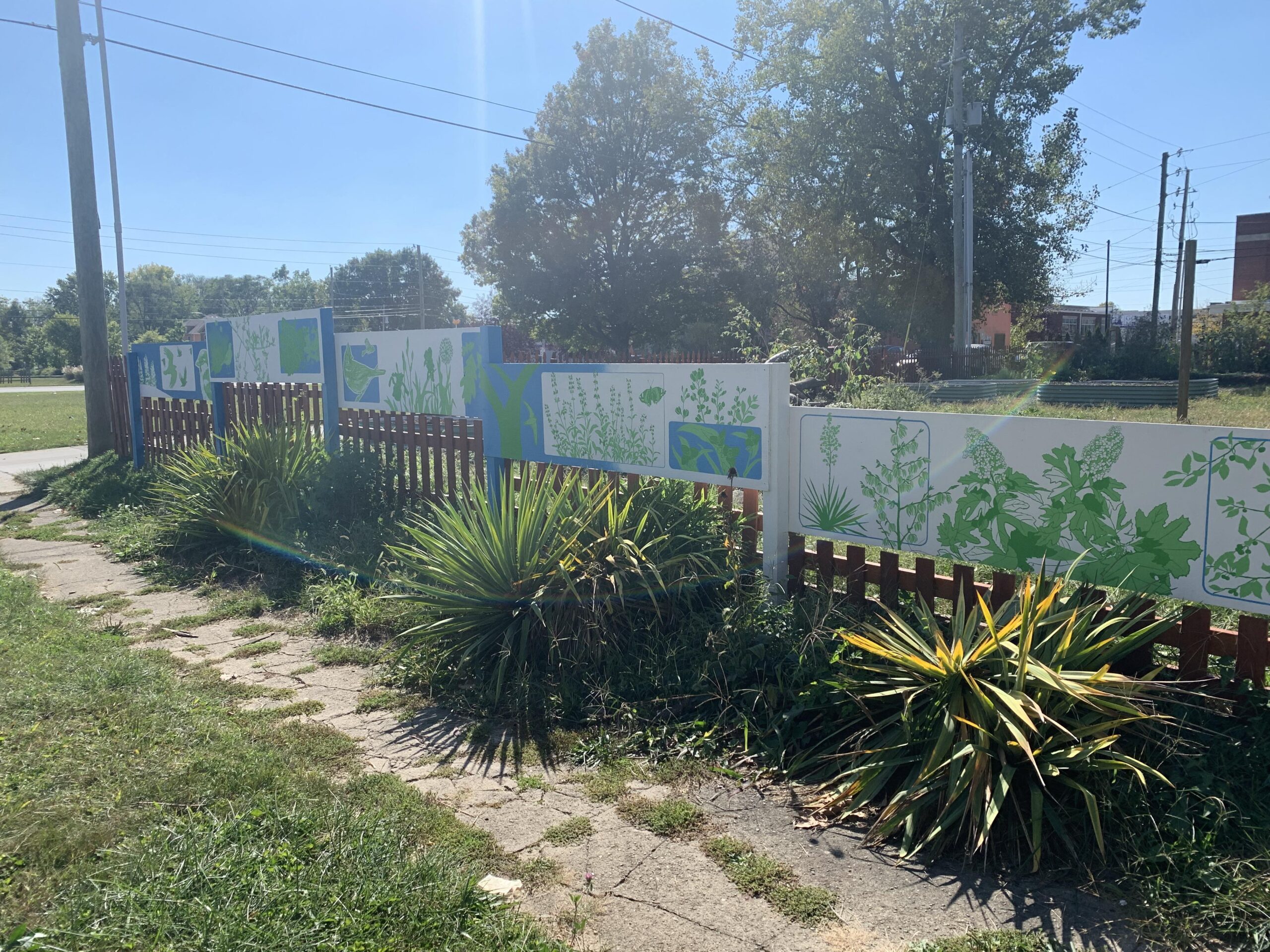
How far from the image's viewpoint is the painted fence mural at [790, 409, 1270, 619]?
3572mm

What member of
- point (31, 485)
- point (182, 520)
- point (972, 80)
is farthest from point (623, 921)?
point (972, 80)

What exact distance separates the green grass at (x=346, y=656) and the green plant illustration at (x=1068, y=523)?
128 inches

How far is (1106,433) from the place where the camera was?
390cm

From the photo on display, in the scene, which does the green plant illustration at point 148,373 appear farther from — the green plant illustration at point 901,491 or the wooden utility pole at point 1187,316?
the wooden utility pole at point 1187,316

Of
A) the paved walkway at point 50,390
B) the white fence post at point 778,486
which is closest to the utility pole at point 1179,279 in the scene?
the white fence post at point 778,486

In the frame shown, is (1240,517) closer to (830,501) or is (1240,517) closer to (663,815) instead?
(830,501)

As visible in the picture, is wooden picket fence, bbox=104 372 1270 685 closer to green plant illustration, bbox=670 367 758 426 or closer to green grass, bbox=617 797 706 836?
green plant illustration, bbox=670 367 758 426

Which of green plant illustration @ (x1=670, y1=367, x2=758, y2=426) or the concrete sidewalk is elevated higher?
green plant illustration @ (x1=670, y1=367, x2=758, y2=426)

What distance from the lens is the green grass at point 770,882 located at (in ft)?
9.39

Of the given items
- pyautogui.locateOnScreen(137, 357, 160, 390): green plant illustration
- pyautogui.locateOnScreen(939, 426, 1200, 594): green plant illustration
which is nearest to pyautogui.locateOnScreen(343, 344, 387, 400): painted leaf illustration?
pyautogui.locateOnScreen(137, 357, 160, 390): green plant illustration

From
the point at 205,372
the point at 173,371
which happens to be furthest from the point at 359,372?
the point at 173,371

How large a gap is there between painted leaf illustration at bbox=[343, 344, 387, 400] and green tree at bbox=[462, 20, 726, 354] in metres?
32.4

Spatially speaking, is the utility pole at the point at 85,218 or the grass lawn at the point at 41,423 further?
the grass lawn at the point at 41,423

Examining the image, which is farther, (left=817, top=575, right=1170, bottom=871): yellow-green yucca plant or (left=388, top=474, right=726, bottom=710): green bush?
(left=388, top=474, right=726, bottom=710): green bush
